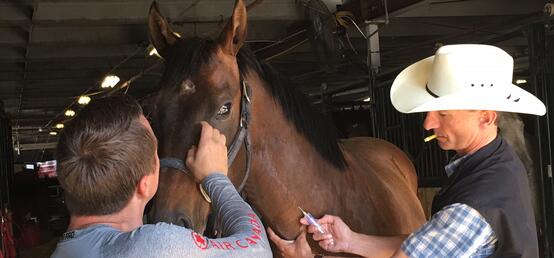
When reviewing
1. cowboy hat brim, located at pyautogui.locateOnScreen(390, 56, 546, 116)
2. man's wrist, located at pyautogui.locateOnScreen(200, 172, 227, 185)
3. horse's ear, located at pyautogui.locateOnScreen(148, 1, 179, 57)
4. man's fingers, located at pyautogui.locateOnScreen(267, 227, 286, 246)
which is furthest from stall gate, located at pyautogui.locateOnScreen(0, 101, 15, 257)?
cowboy hat brim, located at pyautogui.locateOnScreen(390, 56, 546, 116)

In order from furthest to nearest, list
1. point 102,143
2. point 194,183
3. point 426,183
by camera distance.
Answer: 1. point 426,183
2. point 194,183
3. point 102,143

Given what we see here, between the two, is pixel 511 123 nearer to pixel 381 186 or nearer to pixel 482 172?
pixel 381 186

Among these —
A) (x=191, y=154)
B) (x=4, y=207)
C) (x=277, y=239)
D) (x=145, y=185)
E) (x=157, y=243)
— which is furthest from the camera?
(x=4, y=207)

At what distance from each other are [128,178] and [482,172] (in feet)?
2.92

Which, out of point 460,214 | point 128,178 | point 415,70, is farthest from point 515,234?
point 128,178

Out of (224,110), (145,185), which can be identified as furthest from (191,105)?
(145,185)

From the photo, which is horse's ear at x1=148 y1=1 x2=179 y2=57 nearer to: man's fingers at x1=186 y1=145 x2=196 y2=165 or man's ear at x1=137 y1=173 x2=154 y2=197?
man's fingers at x1=186 y1=145 x2=196 y2=165

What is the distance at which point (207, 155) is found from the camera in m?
1.56

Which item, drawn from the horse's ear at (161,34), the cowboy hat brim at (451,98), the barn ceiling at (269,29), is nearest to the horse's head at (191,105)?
the horse's ear at (161,34)

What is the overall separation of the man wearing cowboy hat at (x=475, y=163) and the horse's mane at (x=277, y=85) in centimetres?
52

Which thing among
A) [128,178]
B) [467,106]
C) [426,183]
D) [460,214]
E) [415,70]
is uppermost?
[415,70]

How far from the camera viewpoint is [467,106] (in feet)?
4.71

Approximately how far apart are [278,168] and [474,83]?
32.0 inches

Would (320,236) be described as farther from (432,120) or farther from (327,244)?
(432,120)
